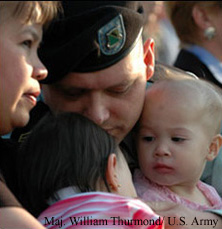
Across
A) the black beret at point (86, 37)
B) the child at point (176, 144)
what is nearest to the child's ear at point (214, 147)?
the child at point (176, 144)

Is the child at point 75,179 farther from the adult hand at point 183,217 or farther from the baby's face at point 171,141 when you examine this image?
the baby's face at point 171,141

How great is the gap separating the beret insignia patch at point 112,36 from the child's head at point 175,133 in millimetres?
408

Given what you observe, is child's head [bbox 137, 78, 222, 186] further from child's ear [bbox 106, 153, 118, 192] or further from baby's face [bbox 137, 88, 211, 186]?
child's ear [bbox 106, 153, 118, 192]

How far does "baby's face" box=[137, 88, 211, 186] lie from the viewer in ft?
10.6

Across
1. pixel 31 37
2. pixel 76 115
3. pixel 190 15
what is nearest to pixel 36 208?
pixel 76 115

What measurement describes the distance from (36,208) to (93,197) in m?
0.29

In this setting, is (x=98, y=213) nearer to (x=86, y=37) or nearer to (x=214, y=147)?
(x=86, y=37)

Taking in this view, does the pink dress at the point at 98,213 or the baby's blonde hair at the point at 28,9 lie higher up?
the baby's blonde hair at the point at 28,9

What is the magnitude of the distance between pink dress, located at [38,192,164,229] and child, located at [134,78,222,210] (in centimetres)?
67

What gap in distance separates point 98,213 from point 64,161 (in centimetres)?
26

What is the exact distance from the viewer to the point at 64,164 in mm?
2590

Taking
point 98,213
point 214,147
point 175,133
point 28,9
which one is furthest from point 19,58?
point 214,147

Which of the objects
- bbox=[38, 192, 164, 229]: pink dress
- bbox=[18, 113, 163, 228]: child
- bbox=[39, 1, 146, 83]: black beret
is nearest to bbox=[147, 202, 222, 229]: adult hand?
bbox=[18, 113, 163, 228]: child

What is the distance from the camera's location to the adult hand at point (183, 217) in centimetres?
295
